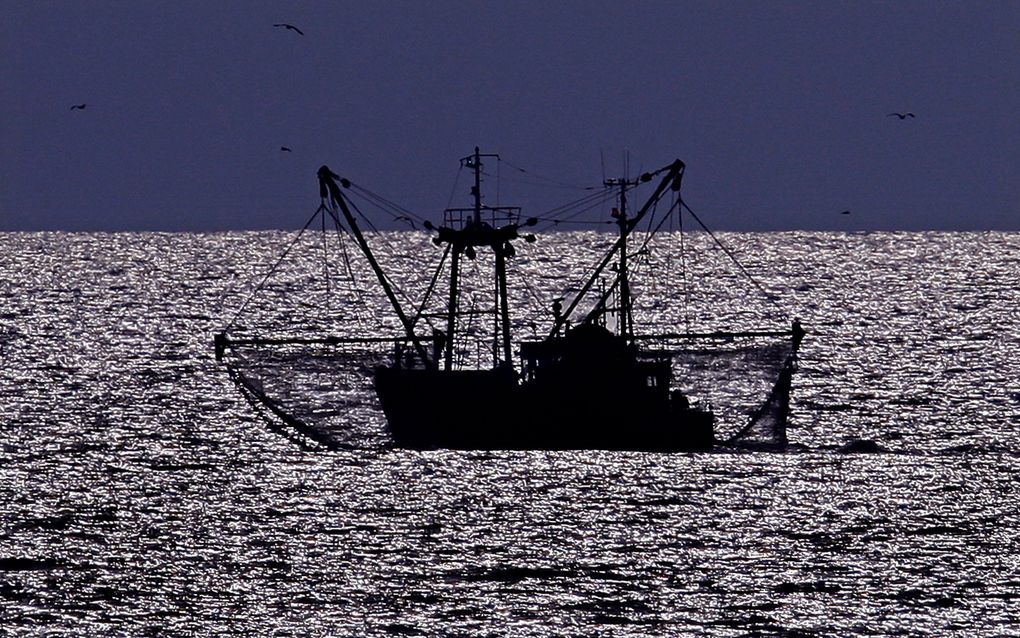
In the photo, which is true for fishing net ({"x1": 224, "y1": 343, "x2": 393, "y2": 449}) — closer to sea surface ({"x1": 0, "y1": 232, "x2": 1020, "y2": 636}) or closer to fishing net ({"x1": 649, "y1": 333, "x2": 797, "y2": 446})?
sea surface ({"x1": 0, "y1": 232, "x2": 1020, "y2": 636})

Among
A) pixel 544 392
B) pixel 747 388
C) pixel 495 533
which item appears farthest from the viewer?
pixel 747 388

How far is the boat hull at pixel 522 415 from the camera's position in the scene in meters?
100

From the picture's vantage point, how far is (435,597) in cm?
7069

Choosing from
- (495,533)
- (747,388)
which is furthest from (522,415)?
(495,533)

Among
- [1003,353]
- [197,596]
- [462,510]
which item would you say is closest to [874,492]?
[462,510]

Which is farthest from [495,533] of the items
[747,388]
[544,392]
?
[747,388]

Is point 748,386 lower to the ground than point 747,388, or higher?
higher

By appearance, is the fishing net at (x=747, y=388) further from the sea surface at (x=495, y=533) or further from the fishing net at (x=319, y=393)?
the fishing net at (x=319, y=393)

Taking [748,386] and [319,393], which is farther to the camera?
[748,386]

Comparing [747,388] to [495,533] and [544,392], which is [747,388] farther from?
[495,533]

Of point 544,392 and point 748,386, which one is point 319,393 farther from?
point 748,386

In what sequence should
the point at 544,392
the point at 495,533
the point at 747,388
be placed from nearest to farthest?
the point at 495,533 < the point at 544,392 < the point at 747,388

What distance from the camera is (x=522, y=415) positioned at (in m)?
102

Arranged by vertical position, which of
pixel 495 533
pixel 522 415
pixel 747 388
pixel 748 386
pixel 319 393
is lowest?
pixel 495 533
